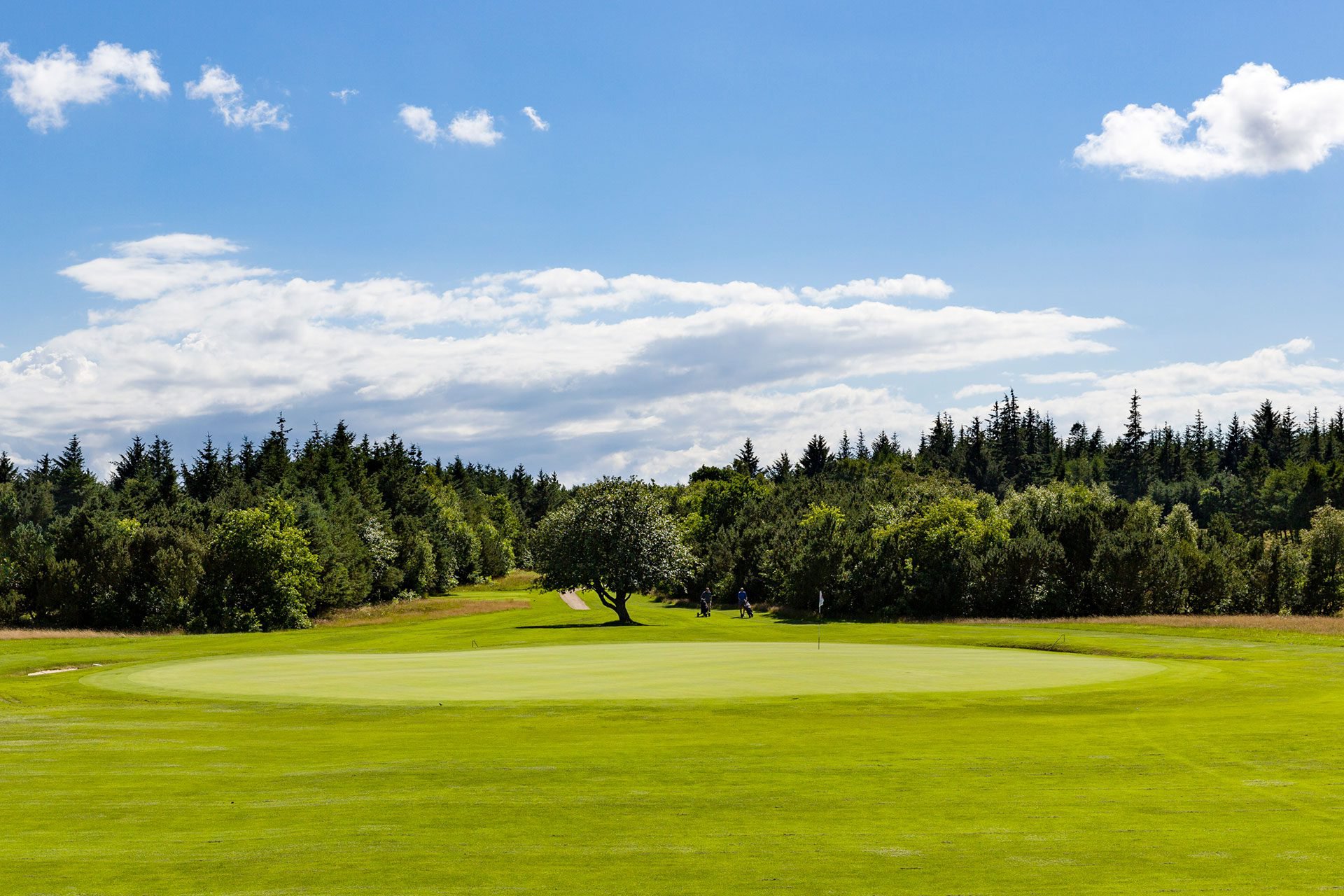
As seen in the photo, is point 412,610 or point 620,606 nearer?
point 620,606

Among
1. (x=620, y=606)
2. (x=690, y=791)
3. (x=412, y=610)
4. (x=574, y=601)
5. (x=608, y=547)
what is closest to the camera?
(x=690, y=791)

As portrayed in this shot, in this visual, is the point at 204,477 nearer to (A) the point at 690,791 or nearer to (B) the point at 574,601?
(B) the point at 574,601

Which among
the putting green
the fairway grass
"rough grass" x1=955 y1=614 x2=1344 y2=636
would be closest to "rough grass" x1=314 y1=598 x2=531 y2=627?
"rough grass" x1=955 y1=614 x2=1344 y2=636

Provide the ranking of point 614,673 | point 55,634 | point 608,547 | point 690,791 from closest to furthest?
point 690,791
point 614,673
point 608,547
point 55,634

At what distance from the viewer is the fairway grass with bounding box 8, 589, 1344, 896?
37.1ft

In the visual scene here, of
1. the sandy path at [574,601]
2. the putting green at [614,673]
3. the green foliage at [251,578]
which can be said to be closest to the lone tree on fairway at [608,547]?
the putting green at [614,673]

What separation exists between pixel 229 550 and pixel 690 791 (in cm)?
8477

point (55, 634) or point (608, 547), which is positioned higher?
point (608, 547)

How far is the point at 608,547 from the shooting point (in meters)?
69.1

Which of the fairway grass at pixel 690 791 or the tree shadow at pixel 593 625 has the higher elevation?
the fairway grass at pixel 690 791

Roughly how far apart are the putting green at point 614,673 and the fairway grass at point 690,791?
2.40 feet

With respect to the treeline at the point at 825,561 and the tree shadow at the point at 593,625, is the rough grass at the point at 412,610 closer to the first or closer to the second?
the treeline at the point at 825,561

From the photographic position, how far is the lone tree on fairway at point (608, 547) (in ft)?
226

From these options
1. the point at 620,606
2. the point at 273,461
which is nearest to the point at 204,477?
the point at 273,461
